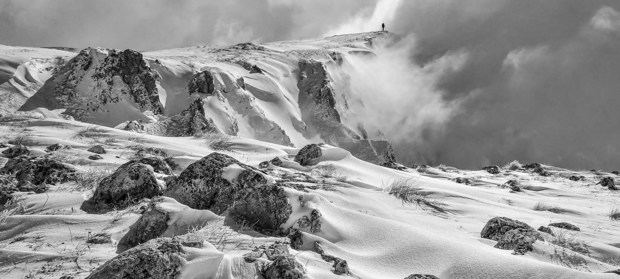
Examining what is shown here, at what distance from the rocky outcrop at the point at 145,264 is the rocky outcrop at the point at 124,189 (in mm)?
Answer: 1912

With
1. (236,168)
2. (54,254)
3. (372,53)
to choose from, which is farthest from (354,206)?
(372,53)

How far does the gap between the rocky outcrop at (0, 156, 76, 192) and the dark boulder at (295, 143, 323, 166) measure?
3230 mm

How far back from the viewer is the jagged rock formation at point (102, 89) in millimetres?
14234

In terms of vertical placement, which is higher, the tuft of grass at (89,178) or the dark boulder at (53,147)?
the dark boulder at (53,147)

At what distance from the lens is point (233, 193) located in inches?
162

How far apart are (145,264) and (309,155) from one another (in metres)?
4.86

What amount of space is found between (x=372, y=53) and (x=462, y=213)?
30.7 metres

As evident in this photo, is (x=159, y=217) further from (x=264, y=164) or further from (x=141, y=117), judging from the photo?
(x=141, y=117)

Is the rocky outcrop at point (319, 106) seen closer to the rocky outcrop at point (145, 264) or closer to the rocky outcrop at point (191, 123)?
the rocky outcrop at point (191, 123)

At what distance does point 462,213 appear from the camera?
211 inches

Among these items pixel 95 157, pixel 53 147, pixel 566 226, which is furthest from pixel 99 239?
pixel 566 226

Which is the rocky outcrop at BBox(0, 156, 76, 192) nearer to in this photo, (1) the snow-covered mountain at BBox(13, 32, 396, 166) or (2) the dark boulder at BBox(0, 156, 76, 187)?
(2) the dark boulder at BBox(0, 156, 76, 187)

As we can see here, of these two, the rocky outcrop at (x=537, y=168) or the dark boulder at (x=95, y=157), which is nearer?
the dark boulder at (x=95, y=157)

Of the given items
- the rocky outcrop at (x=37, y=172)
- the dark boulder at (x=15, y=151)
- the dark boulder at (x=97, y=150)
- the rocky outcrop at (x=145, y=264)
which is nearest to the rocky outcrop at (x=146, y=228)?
the rocky outcrop at (x=145, y=264)
